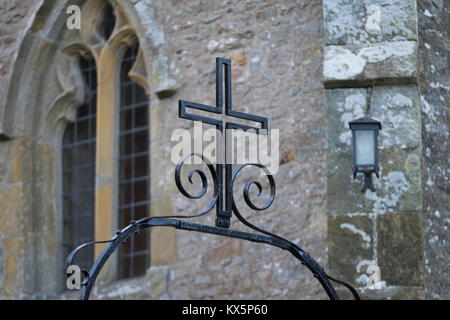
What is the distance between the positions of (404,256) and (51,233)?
3853 mm

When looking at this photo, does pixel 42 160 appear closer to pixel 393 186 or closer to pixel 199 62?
pixel 199 62

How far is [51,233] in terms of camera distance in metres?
10.7

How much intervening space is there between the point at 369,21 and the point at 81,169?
138 inches

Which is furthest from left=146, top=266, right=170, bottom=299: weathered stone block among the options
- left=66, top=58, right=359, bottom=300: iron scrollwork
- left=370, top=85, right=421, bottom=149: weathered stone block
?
left=66, top=58, right=359, bottom=300: iron scrollwork

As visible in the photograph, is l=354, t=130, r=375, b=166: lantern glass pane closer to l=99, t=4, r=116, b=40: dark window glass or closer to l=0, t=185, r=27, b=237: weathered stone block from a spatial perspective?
l=99, t=4, r=116, b=40: dark window glass

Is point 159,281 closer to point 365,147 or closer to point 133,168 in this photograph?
point 133,168

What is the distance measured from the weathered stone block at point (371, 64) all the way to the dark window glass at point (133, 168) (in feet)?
8.37

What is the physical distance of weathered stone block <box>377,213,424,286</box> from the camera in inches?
304

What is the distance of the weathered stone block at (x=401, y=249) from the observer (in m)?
7.72

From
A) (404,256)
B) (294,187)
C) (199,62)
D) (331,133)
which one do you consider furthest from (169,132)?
(404,256)

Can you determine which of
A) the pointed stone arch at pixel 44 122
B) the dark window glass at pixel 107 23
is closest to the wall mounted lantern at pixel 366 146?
the pointed stone arch at pixel 44 122

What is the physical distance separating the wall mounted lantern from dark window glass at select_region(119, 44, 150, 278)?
269cm

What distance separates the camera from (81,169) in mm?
10805
